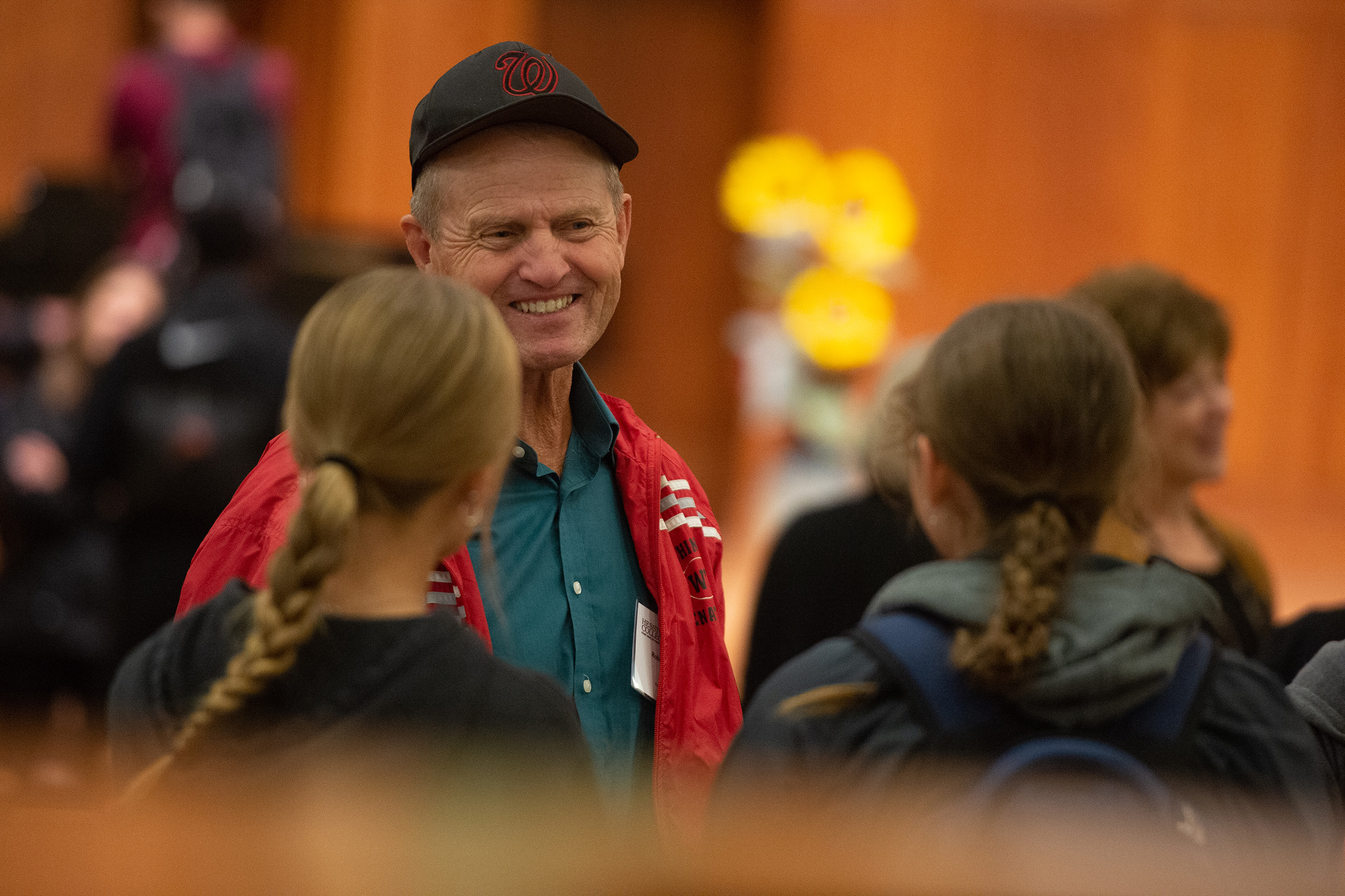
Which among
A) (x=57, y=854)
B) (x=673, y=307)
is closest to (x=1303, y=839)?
(x=57, y=854)

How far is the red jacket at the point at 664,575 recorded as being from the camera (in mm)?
Answer: 1492

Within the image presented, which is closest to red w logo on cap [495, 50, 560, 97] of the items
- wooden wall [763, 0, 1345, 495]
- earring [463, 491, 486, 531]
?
earring [463, 491, 486, 531]

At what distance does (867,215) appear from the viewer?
28.0 feet

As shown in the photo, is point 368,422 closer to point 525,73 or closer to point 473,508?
point 473,508

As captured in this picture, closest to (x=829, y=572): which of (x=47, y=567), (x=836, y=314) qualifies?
(x=47, y=567)

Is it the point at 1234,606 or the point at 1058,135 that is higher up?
the point at 1058,135

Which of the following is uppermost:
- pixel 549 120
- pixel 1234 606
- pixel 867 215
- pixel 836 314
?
pixel 549 120

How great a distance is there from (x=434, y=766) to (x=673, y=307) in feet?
30.0

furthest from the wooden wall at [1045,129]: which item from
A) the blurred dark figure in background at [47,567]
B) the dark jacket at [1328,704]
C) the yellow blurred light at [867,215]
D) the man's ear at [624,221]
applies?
the dark jacket at [1328,704]

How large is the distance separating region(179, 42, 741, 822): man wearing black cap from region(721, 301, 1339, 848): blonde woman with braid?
396mm

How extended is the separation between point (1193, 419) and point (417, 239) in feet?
4.56

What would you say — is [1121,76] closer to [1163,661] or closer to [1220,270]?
[1220,270]

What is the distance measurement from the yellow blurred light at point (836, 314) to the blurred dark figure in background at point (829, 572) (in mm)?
4083

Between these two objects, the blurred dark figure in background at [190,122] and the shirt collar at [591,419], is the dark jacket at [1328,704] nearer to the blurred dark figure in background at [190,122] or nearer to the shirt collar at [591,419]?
the shirt collar at [591,419]
